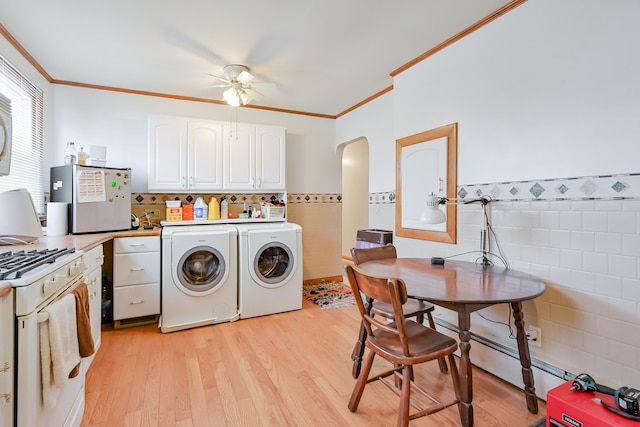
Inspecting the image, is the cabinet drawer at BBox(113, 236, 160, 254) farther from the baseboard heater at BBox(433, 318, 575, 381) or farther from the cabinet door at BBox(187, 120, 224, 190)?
the baseboard heater at BBox(433, 318, 575, 381)

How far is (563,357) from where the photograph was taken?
1.71 meters

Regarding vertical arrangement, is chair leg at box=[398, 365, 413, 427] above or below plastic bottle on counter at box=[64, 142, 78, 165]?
below

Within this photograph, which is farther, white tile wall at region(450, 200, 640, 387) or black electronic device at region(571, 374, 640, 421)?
white tile wall at region(450, 200, 640, 387)

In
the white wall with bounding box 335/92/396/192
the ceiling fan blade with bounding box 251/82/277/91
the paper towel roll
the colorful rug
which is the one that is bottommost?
the colorful rug

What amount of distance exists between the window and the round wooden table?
2.83 metres

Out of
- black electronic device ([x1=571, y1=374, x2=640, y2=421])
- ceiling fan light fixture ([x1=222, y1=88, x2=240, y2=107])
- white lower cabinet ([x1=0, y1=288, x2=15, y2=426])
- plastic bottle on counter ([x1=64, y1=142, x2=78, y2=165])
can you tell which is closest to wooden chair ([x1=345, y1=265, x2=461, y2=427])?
black electronic device ([x1=571, y1=374, x2=640, y2=421])

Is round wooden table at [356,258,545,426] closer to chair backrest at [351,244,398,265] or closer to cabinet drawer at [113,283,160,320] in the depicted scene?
chair backrest at [351,244,398,265]

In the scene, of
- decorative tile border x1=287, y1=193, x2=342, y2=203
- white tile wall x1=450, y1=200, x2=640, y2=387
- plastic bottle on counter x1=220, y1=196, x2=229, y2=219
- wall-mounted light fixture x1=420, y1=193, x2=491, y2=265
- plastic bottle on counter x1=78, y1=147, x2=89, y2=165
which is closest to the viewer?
white tile wall x1=450, y1=200, x2=640, y2=387

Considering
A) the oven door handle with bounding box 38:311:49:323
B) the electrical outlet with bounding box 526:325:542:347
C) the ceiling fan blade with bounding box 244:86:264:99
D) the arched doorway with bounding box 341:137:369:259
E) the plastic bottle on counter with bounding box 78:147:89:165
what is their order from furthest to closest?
1. the arched doorway with bounding box 341:137:369:259
2. the ceiling fan blade with bounding box 244:86:264:99
3. the plastic bottle on counter with bounding box 78:147:89:165
4. the electrical outlet with bounding box 526:325:542:347
5. the oven door handle with bounding box 38:311:49:323

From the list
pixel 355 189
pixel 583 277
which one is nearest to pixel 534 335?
pixel 583 277

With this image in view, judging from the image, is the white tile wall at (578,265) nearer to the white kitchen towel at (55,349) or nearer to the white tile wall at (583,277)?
the white tile wall at (583,277)

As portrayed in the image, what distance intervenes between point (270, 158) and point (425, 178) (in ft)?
6.00

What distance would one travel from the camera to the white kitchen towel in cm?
114

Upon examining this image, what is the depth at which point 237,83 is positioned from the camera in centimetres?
297
